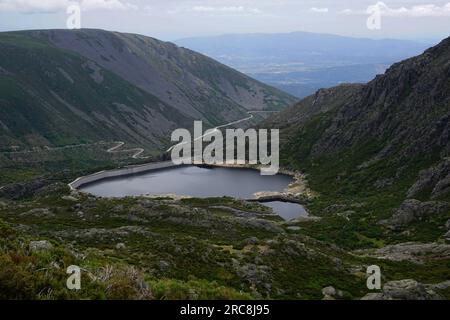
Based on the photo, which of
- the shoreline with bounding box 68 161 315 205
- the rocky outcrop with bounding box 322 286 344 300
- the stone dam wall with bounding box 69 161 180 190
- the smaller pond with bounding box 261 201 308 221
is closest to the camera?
the rocky outcrop with bounding box 322 286 344 300

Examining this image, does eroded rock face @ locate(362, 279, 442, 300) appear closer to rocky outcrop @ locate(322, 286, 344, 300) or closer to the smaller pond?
rocky outcrop @ locate(322, 286, 344, 300)

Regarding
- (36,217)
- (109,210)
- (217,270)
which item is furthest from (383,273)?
(36,217)

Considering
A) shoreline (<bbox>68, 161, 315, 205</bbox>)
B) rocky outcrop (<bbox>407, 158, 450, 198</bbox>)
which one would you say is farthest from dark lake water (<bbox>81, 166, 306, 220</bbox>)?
rocky outcrop (<bbox>407, 158, 450, 198</bbox>)

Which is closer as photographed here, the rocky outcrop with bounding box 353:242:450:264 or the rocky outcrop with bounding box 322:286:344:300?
the rocky outcrop with bounding box 322:286:344:300

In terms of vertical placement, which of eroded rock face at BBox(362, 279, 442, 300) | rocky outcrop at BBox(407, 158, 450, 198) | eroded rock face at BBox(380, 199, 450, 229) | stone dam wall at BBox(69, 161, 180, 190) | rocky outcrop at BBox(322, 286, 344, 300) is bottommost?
stone dam wall at BBox(69, 161, 180, 190)

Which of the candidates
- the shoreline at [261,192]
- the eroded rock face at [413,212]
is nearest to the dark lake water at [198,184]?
the shoreline at [261,192]

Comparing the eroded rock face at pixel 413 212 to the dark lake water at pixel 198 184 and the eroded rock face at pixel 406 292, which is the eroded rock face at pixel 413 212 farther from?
the eroded rock face at pixel 406 292
